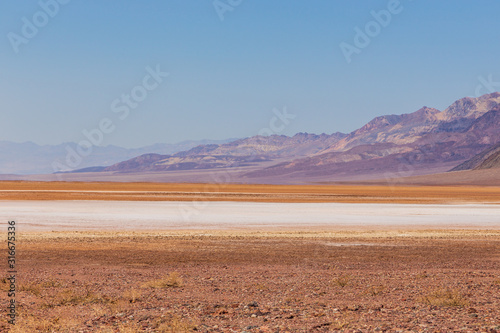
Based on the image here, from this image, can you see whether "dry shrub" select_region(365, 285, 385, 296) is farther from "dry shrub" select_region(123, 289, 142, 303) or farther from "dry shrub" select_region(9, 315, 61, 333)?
"dry shrub" select_region(9, 315, 61, 333)

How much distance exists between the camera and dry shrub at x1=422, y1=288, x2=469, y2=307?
11.2 metres

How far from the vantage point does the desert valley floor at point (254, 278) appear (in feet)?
33.5

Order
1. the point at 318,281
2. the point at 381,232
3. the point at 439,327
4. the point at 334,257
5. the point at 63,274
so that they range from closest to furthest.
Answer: the point at 439,327
the point at 318,281
the point at 63,274
the point at 334,257
the point at 381,232

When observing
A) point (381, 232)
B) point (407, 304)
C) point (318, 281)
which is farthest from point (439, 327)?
point (381, 232)

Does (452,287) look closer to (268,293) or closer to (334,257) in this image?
(268,293)

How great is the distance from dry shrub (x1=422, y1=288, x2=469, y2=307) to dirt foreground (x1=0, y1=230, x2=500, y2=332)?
2 cm

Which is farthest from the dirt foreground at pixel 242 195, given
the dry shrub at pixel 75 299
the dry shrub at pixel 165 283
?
the dry shrub at pixel 75 299

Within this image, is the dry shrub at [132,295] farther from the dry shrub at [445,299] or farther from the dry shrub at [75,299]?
the dry shrub at [445,299]

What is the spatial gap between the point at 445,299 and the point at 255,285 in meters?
4.30

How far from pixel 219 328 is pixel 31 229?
73.2 ft

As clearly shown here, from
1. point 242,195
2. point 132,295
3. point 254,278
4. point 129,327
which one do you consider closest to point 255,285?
point 254,278

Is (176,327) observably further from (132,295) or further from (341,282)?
(341,282)

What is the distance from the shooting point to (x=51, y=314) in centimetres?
1105

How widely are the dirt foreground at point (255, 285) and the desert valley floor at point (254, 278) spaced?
0.11 ft
